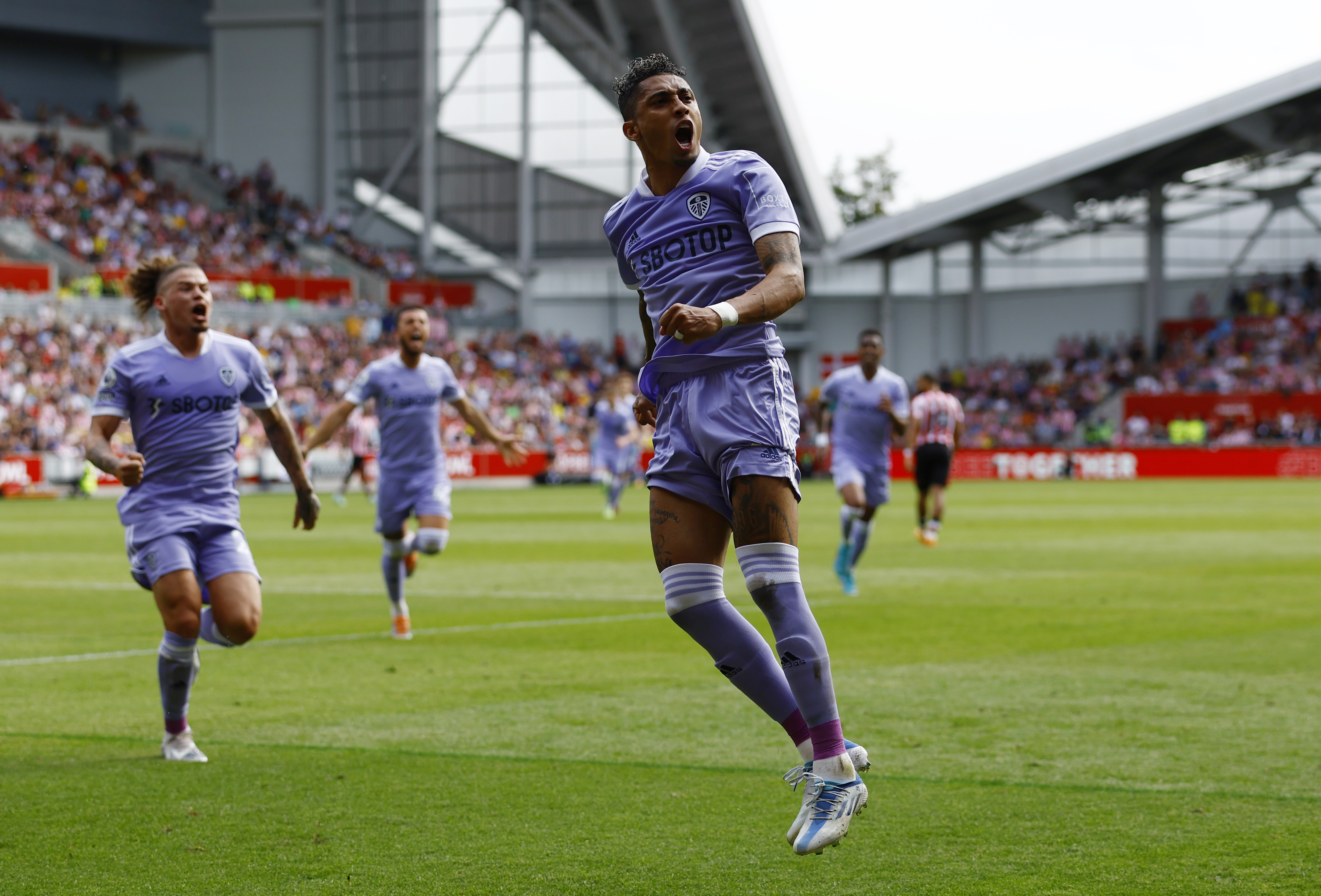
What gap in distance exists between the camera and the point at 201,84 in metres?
67.1

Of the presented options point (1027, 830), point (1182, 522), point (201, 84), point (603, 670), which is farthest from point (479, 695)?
point (201, 84)

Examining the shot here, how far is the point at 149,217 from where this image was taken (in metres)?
54.8

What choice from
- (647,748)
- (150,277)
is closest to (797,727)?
(647,748)

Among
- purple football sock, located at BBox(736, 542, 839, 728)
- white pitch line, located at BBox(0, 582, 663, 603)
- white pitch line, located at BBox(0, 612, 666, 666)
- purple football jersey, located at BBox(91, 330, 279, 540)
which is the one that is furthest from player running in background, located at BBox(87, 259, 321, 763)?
white pitch line, located at BBox(0, 582, 663, 603)

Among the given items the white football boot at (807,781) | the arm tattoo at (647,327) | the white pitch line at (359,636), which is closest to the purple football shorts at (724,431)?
the arm tattoo at (647,327)

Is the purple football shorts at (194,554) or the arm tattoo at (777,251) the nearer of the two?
the arm tattoo at (777,251)

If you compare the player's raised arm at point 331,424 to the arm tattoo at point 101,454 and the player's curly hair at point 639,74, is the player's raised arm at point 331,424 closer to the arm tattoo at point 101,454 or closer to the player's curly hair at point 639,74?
the arm tattoo at point 101,454

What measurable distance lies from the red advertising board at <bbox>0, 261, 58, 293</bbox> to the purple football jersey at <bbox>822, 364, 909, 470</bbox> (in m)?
36.0

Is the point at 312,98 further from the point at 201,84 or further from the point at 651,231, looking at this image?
the point at 651,231

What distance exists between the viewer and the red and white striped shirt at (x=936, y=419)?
20906 mm

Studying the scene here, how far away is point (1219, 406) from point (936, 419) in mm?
36671

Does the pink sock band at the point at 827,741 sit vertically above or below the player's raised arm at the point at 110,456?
below

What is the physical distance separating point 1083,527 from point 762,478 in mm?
21792

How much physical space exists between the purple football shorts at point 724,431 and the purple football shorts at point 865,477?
10026mm
